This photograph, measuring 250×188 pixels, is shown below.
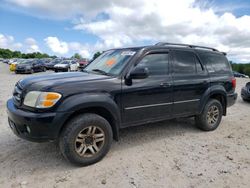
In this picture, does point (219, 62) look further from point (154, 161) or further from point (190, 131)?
point (154, 161)

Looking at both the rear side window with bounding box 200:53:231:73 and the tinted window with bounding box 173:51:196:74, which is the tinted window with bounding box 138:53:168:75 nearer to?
the tinted window with bounding box 173:51:196:74

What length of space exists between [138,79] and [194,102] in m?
1.54

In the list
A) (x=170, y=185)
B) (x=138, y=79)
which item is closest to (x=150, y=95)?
(x=138, y=79)

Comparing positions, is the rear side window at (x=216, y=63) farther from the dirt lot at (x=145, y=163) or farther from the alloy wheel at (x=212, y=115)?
the dirt lot at (x=145, y=163)

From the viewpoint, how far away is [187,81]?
4.39 meters

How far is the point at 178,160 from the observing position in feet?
11.6

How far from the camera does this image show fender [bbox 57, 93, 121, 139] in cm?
304

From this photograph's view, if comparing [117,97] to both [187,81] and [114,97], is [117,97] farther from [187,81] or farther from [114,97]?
[187,81]

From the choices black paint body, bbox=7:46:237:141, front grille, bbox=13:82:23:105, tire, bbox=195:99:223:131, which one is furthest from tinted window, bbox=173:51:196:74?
front grille, bbox=13:82:23:105

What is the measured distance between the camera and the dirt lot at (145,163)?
2.93 meters

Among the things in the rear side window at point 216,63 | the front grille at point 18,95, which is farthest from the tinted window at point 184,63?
the front grille at point 18,95

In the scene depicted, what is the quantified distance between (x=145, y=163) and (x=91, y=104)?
1.25m

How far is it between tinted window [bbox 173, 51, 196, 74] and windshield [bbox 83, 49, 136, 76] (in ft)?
3.15

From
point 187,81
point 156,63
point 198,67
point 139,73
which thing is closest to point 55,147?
point 139,73
